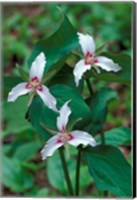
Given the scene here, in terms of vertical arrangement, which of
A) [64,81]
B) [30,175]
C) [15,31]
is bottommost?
[30,175]

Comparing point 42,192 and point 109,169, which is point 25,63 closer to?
point 42,192

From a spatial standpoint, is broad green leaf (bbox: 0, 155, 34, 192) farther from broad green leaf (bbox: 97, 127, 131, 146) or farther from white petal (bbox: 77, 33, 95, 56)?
white petal (bbox: 77, 33, 95, 56)

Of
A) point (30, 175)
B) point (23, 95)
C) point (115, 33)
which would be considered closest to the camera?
point (23, 95)

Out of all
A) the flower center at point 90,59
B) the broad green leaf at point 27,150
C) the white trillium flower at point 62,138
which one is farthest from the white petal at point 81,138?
the broad green leaf at point 27,150

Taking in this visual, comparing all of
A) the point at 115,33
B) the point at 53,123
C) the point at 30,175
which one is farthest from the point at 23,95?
the point at 115,33

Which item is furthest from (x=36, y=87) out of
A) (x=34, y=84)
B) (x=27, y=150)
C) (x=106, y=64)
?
(x=27, y=150)

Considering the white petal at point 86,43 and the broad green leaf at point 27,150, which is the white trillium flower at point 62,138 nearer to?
the white petal at point 86,43

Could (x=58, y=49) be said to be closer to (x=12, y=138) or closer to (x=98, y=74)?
(x=98, y=74)
